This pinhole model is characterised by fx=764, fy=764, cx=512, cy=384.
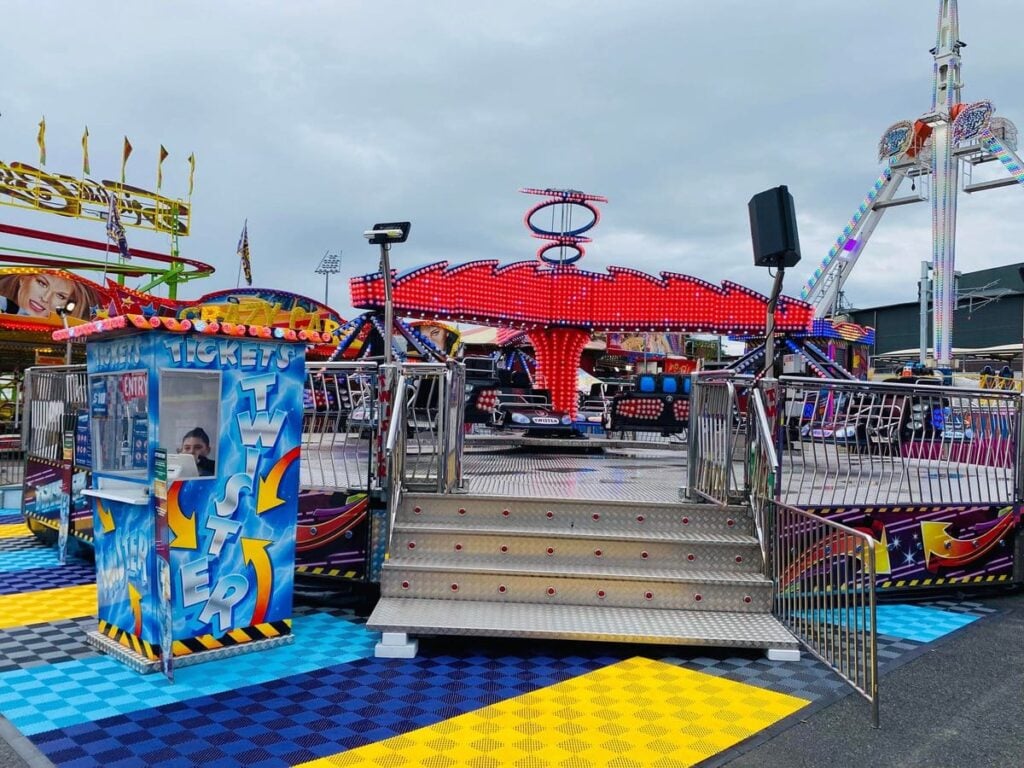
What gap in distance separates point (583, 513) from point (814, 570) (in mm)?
1605

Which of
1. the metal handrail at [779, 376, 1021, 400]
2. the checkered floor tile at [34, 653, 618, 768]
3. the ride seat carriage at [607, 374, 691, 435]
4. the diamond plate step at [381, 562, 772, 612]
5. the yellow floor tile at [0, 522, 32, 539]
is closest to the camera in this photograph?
the checkered floor tile at [34, 653, 618, 768]

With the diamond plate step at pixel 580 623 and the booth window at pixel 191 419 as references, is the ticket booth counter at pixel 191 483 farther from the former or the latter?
the diamond plate step at pixel 580 623

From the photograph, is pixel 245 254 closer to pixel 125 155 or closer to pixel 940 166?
pixel 125 155

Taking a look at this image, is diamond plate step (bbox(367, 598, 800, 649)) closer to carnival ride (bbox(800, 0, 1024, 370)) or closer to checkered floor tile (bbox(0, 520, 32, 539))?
checkered floor tile (bbox(0, 520, 32, 539))

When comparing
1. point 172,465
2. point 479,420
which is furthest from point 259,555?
point 479,420

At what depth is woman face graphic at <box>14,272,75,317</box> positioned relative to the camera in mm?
16969

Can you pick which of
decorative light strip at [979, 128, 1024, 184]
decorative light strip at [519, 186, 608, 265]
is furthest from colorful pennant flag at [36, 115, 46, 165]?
decorative light strip at [979, 128, 1024, 184]

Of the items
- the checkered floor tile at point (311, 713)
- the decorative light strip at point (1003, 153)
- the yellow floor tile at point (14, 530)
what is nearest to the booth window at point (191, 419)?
the checkered floor tile at point (311, 713)

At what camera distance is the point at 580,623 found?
4.68m

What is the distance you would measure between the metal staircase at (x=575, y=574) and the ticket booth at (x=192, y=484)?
827 mm

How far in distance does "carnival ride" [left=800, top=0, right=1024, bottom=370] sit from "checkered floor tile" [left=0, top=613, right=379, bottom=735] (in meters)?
28.1

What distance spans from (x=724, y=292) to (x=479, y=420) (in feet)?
21.4

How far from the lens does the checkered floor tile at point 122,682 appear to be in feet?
11.7

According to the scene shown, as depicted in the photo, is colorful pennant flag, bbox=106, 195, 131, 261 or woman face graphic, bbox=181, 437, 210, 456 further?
colorful pennant flag, bbox=106, 195, 131, 261
